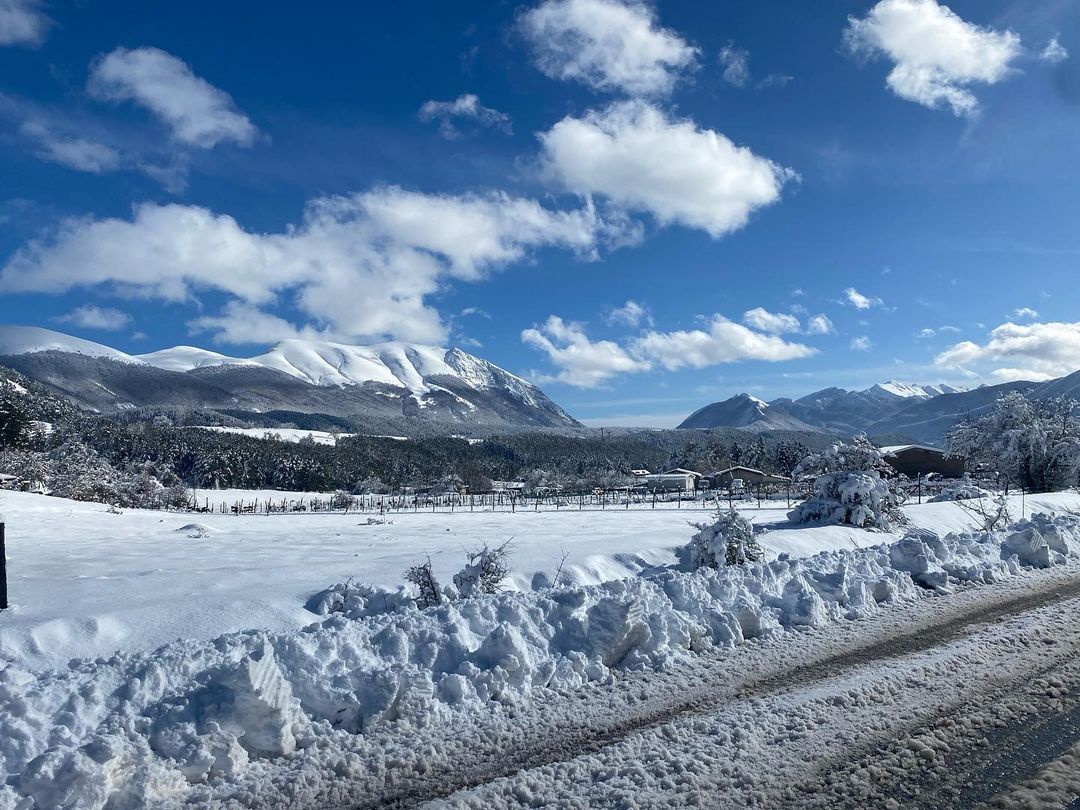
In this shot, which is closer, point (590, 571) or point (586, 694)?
point (586, 694)

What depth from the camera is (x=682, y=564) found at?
13.1 m

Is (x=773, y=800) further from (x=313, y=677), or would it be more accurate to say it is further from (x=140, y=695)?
(x=140, y=695)

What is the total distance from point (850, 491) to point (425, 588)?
13855 millimetres

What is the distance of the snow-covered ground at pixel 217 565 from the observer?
7465mm

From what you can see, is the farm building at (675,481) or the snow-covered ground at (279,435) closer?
the farm building at (675,481)

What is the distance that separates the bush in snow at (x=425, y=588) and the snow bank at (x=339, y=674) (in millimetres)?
320

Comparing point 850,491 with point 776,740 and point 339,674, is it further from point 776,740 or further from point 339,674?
point 339,674

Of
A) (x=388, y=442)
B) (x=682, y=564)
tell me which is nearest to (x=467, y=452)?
(x=388, y=442)

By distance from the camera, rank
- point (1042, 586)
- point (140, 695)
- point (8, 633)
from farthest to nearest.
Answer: point (1042, 586), point (8, 633), point (140, 695)

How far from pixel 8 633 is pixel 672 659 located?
22.3ft

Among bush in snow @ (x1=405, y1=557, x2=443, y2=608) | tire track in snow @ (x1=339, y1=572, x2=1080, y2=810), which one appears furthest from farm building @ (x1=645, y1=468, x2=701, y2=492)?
tire track in snow @ (x1=339, y1=572, x2=1080, y2=810)

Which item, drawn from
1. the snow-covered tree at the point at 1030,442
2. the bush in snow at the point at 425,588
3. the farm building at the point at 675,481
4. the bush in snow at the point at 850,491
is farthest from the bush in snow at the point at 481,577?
the farm building at the point at 675,481

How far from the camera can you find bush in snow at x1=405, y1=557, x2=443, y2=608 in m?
9.26

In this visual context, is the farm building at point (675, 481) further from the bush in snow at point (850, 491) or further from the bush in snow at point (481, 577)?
the bush in snow at point (481, 577)
